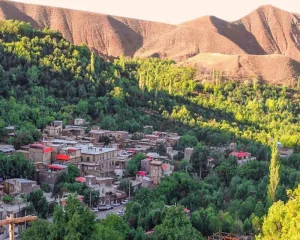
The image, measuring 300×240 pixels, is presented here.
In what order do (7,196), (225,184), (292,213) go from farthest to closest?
(225,184)
(7,196)
(292,213)

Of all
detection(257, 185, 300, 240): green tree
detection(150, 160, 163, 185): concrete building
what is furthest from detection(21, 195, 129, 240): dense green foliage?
detection(150, 160, 163, 185): concrete building

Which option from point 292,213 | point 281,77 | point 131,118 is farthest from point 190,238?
point 281,77

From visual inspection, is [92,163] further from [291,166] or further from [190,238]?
[190,238]

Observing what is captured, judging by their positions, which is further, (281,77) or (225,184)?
(281,77)

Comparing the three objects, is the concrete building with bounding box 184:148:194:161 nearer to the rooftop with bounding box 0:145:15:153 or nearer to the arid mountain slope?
the rooftop with bounding box 0:145:15:153

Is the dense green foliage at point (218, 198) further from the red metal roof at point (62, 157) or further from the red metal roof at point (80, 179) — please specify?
the red metal roof at point (62, 157)

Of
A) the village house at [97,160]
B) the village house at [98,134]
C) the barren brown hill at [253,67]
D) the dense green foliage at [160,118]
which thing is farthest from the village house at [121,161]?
the barren brown hill at [253,67]

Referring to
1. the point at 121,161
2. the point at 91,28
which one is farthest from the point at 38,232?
the point at 91,28
